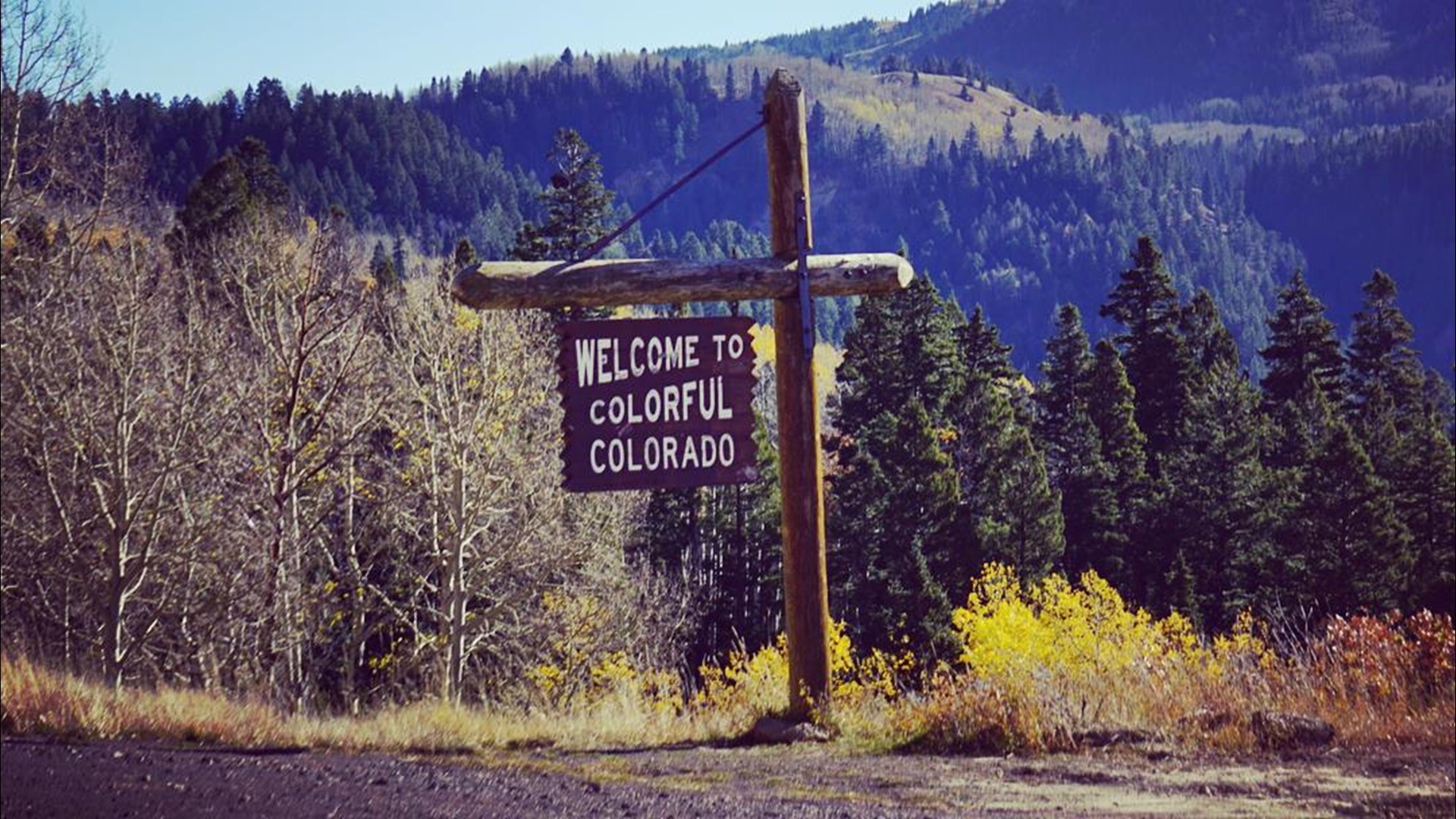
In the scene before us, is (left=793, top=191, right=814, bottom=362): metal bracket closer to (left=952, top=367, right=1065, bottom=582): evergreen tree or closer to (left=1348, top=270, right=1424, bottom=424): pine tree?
(left=952, top=367, right=1065, bottom=582): evergreen tree

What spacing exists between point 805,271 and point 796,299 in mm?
187

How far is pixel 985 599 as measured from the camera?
1807 inches

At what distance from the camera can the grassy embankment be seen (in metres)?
7.58

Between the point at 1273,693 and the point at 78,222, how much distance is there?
20.7m

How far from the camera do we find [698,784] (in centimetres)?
670

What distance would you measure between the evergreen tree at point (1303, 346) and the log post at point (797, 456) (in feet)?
156

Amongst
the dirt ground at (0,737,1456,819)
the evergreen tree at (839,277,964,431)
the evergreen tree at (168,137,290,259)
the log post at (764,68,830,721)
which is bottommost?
the dirt ground at (0,737,1456,819)

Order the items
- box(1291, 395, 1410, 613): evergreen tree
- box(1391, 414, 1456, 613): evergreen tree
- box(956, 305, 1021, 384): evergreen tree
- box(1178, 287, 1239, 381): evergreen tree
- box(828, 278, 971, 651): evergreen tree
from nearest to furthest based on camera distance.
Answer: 1. box(1291, 395, 1410, 613): evergreen tree
2. box(828, 278, 971, 651): evergreen tree
3. box(1391, 414, 1456, 613): evergreen tree
4. box(1178, 287, 1239, 381): evergreen tree
5. box(956, 305, 1021, 384): evergreen tree

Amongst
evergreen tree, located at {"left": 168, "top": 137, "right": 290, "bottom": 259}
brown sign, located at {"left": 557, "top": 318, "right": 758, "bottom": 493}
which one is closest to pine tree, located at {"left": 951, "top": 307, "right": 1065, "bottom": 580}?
evergreen tree, located at {"left": 168, "top": 137, "right": 290, "bottom": 259}

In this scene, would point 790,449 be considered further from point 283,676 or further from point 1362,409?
point 1362,409

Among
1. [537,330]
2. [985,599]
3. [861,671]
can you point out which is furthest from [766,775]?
[985,599]

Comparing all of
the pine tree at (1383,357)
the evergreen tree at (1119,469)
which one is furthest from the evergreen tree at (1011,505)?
the pine tree at (1383,357)

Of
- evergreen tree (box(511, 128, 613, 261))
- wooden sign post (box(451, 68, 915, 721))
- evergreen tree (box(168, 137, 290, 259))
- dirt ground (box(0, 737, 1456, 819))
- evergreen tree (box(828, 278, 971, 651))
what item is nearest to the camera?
dirt ground (box(0, 737, 1456, 819))

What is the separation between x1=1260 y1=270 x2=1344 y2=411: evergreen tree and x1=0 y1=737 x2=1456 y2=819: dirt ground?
48.5m
